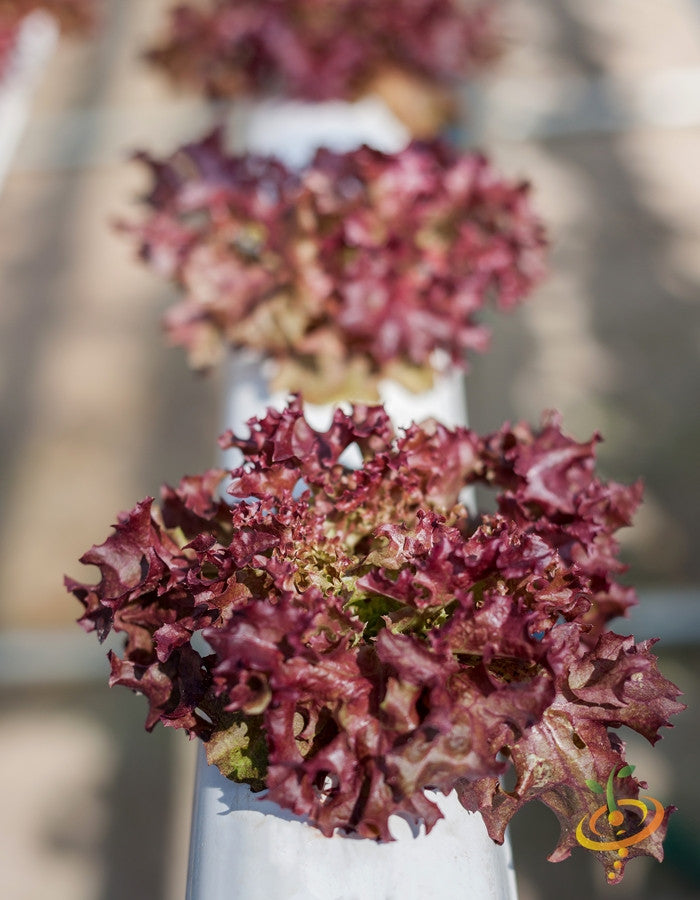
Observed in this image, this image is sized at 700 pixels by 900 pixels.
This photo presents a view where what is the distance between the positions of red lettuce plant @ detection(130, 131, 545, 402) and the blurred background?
463mm

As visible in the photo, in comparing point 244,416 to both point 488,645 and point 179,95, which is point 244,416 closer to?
point 488,645

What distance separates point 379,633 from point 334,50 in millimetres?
2193

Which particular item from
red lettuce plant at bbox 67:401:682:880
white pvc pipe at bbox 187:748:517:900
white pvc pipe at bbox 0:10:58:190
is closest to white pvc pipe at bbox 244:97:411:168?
white pvc pipe at bbox 0:10:58:190

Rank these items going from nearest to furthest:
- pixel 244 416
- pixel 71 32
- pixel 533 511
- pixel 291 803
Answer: pixel 291 803, pixel 533 511, pixel 244 416, pixel 71 32

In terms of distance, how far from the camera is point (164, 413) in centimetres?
238

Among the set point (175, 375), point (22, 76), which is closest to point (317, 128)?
point (175, 375)

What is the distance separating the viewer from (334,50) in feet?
8.77

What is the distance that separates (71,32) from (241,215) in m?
2.32

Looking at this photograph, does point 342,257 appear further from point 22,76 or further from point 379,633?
point 22,76

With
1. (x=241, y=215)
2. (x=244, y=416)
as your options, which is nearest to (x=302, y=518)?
(x=244, y=416)

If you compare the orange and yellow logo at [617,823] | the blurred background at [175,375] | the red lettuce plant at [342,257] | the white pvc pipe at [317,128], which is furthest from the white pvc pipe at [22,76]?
the orange and yellow logo at [617,823]

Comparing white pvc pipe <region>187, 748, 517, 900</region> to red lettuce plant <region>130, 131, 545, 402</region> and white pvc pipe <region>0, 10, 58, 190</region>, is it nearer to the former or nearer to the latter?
red lettuce plant <region>130, 131, 545, 402</region>

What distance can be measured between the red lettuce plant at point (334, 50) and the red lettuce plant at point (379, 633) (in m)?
1.68

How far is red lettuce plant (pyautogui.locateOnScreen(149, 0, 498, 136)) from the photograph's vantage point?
2674mm
